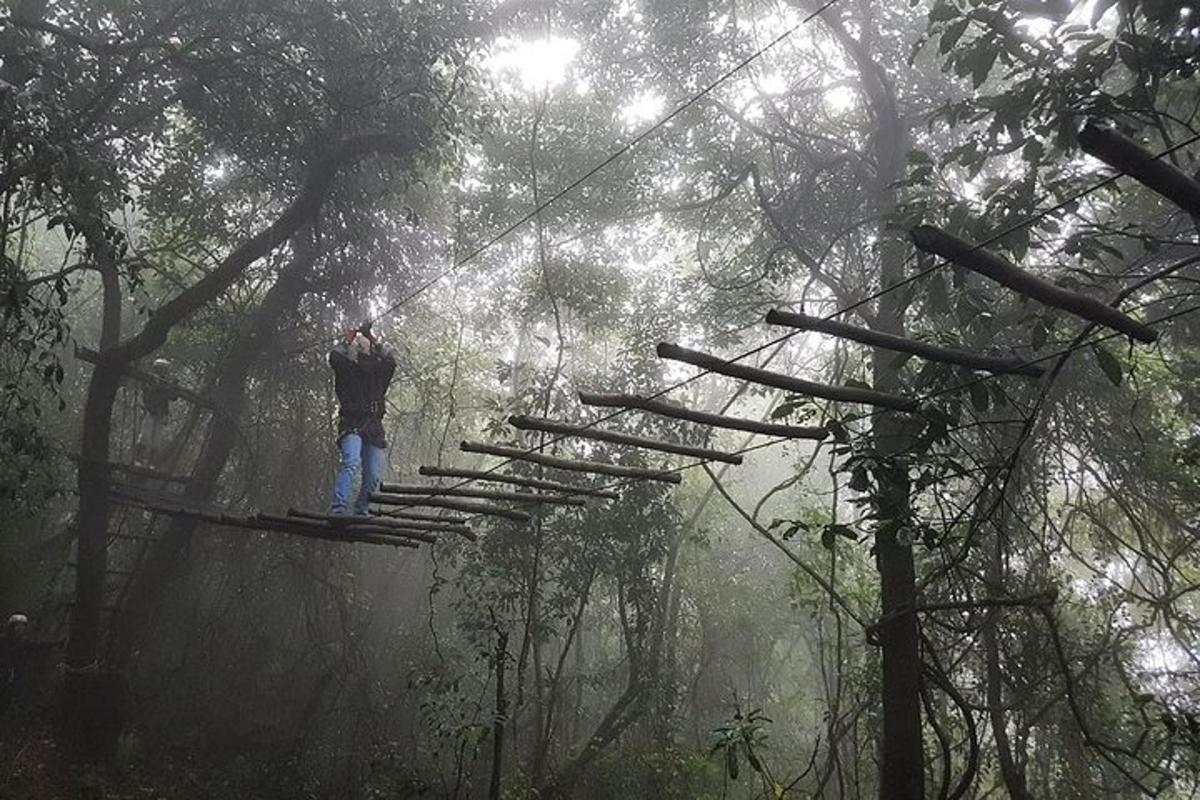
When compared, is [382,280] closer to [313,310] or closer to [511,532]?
[313,310]

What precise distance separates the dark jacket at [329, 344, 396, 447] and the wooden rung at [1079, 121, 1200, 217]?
4039 mm

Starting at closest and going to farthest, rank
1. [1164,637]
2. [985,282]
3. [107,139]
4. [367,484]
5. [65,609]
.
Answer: [367,484] → [107,139] → [985,282] → [65,609] → [1164,637]

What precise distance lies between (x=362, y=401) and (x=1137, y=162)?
13.6 ft

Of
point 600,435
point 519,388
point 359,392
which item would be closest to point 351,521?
point 359,392

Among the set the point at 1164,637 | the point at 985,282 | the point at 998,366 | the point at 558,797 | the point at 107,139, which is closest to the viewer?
the point at 998,366

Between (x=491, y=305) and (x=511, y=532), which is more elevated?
(x=491, y=305)

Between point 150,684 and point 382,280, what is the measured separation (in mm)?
4898

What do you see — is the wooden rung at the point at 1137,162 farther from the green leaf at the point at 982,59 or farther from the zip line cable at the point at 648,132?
the green leaf at the point at 982,59

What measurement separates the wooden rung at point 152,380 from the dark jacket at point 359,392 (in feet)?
7.50

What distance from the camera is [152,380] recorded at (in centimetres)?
625

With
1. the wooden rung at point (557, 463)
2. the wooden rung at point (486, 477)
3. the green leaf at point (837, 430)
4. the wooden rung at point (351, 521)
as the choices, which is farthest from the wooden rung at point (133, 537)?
the green leaf at point (837, 430)

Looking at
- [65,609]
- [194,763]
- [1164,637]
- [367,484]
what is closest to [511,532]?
[367,484]

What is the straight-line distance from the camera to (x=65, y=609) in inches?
296

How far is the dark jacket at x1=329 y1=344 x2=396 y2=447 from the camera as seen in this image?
4.56 metres
